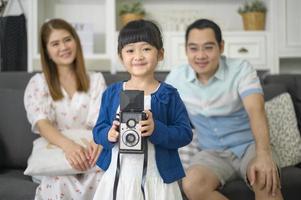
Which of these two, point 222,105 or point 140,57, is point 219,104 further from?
point 140,57

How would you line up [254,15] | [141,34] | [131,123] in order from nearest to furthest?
[131,123]
[141,34]
[254,15]

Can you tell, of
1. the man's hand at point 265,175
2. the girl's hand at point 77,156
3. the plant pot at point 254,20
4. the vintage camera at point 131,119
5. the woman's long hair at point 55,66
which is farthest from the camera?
the plant pot at point 254,20

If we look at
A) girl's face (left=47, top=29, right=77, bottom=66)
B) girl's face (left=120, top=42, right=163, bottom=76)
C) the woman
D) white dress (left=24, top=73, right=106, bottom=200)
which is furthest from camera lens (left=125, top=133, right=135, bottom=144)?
girl's face (left=47, top=29, right=77, bottom=66)

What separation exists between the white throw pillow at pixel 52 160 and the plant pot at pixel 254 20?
1425mm

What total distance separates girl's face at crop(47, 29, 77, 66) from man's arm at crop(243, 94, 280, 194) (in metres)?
0.79

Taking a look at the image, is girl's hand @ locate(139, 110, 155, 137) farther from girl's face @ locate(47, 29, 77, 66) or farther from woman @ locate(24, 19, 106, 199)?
girl's face @ locate(47, 29, 77, 66)

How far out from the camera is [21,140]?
1959 millimetres

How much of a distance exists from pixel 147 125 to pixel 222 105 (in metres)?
0.78

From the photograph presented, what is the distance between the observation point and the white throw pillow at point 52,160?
1.61 metres

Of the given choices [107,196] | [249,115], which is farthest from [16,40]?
[107,196]

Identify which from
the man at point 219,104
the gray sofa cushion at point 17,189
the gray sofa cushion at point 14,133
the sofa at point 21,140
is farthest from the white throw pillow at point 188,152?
the gray sofa cushion at point 14,133

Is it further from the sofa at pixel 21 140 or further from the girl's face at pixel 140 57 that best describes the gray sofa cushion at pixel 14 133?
the girl's face at pixel 140 57

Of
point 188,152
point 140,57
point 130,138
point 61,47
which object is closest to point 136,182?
point 130,138

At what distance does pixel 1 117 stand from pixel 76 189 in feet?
2.06
